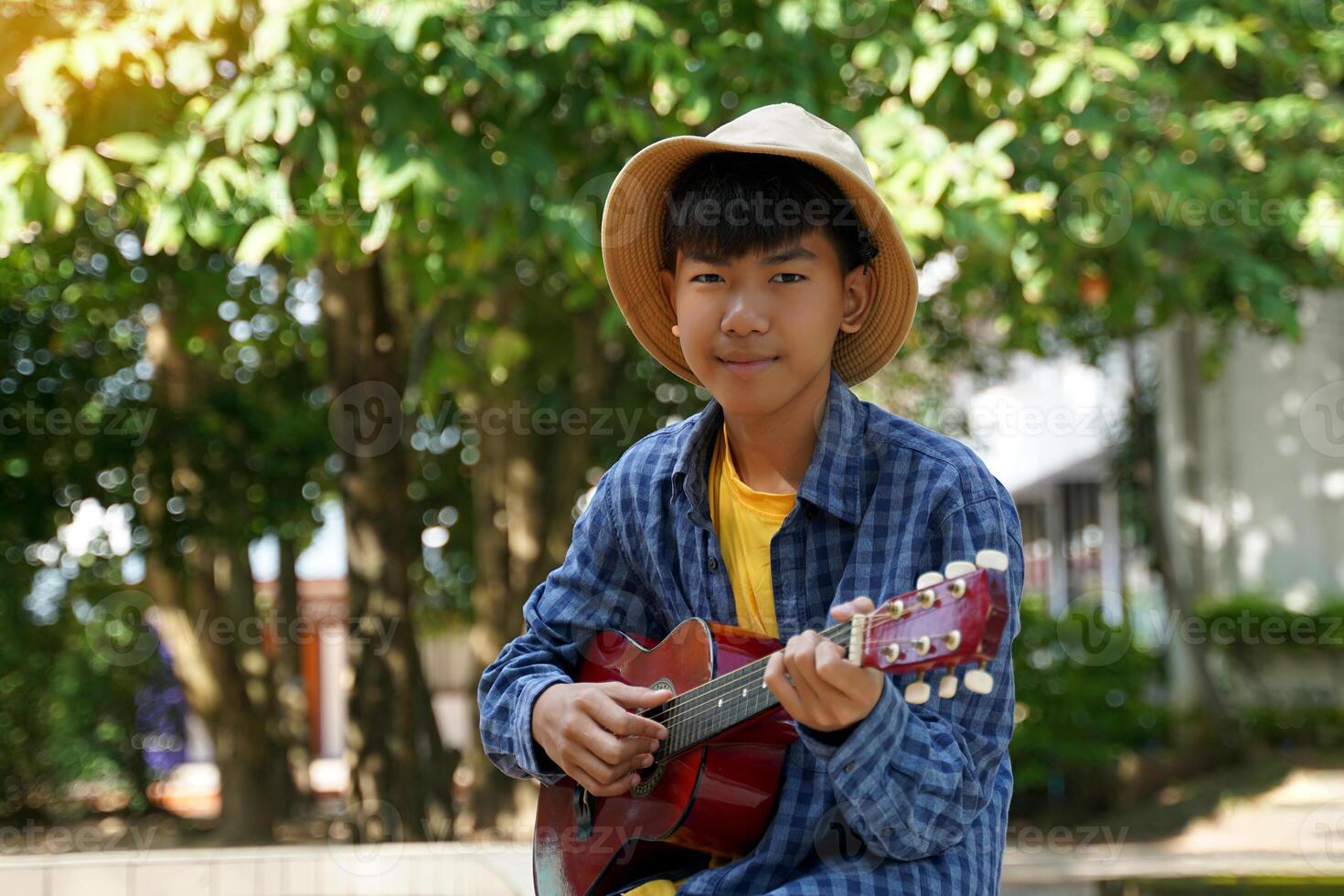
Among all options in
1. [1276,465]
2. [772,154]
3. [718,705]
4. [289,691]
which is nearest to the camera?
[718,705]

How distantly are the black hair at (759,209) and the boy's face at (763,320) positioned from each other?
2 centimetres

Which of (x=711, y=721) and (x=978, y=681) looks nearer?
(x=978, y=681)

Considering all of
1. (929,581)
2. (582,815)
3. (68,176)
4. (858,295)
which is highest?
(68,176)

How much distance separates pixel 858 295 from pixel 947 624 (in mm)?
691

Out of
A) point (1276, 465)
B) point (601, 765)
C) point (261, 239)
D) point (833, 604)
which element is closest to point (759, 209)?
point (833, 604)

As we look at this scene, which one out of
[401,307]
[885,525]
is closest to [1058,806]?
[401,307]

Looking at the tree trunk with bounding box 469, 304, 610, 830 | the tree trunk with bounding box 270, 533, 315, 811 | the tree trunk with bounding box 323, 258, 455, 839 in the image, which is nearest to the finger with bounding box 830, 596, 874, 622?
the tree trunk with bounding box 323, 258, 455, 839

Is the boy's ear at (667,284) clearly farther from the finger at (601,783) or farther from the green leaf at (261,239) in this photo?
the green leaf at (261,239)

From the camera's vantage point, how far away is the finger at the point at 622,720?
1.90 m

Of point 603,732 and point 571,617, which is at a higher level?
point 571,617

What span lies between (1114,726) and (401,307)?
19.1 ft

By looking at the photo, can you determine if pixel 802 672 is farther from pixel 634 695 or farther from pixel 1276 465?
pixel 1276 465

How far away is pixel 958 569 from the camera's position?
149cm

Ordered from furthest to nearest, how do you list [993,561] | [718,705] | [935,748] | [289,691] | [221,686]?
[289,691] → [221,686] → [718,705] → [935,748] → [993,561]
